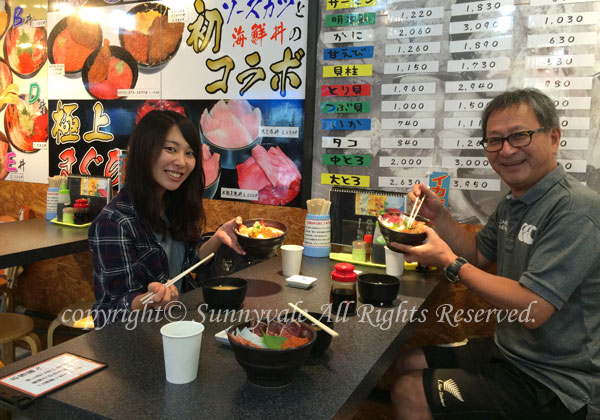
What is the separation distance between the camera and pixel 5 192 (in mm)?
3848

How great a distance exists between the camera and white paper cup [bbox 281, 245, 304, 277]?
2.00 meters

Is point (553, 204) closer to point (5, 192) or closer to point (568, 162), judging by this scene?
point (568, 162)

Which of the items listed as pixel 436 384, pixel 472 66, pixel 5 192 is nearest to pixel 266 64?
pixel 472 66

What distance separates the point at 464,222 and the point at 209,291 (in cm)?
141

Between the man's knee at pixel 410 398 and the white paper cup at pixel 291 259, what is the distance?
61cm

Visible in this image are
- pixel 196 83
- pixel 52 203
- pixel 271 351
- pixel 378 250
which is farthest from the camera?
pixel 52 203

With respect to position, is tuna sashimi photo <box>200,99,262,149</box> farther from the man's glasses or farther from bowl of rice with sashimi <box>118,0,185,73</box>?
the man's glasses

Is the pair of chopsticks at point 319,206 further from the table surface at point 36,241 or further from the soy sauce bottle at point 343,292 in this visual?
the table surface at point 36,241

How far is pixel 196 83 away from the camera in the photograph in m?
3.01

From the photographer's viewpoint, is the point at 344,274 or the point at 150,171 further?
the point at 150,171

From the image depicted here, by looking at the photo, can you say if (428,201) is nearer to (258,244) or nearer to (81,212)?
(258,244)

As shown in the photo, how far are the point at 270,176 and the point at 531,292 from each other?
1.70 meters

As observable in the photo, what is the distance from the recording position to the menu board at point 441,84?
2.12 meters

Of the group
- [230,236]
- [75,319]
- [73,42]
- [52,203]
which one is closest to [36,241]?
[75,319]
